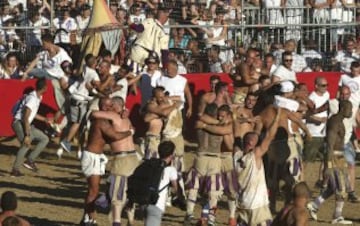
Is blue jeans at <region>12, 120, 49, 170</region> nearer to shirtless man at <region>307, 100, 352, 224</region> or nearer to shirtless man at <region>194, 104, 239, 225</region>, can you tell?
shirtless man at <region>194, 104, 239, 225</region>

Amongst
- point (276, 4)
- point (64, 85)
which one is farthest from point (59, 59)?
point (276, 4)

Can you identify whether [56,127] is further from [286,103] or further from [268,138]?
[268,138]

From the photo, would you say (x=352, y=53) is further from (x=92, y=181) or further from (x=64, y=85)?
(x=92, y=181)

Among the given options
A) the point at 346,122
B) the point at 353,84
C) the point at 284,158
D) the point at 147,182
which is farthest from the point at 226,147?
the point at 353,84

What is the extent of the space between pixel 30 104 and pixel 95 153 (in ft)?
18.6

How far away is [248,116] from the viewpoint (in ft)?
74.9

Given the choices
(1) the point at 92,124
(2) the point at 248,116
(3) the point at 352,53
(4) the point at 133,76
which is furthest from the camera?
(3) the point at 352,53

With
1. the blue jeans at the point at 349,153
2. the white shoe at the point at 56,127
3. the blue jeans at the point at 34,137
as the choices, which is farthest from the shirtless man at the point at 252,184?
the white shoe at the point at 56,127

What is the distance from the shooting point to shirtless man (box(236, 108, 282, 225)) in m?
19.8

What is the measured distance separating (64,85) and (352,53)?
7.04 meters

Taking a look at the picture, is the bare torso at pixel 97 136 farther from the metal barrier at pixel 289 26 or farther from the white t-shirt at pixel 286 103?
the metal barrier at pixel 289 26

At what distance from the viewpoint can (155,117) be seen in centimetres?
2391

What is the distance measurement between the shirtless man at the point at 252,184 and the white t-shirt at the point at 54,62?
9645mm

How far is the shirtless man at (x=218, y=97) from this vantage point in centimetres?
2378
